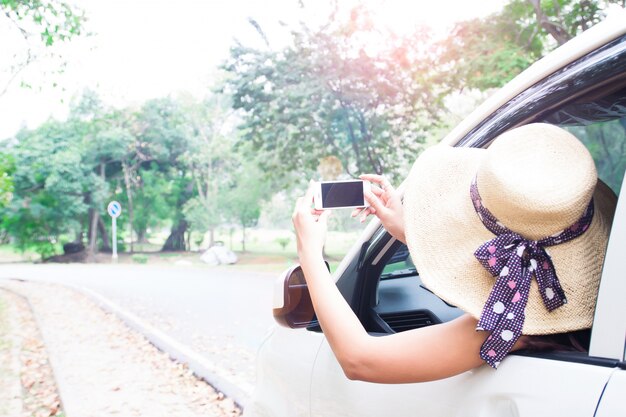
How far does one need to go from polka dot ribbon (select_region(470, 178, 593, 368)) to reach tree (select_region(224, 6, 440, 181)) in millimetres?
18115

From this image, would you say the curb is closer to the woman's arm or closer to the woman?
the woman's arm

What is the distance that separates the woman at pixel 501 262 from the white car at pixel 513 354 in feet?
0.29

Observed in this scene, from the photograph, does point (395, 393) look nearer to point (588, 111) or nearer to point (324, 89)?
point (588, 111)

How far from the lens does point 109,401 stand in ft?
19.3

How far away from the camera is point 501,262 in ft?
4.53

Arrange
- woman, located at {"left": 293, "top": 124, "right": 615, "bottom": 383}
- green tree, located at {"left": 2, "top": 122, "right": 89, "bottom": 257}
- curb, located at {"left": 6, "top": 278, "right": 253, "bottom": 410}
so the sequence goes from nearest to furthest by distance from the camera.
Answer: woman, located at {"left": 293, "top": 124, "right": 615, "bottom": 383}, curb, located at {"left": 6, "top": 278, "right": 253, "bottom": 410}, green tree, located at {"left": 2, "top": 122, "right": 89, "bottom": 257}

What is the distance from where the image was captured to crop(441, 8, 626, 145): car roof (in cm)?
142

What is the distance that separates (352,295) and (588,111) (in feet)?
3.29

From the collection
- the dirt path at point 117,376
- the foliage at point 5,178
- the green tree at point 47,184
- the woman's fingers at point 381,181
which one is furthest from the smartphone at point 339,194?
the green tree at point 47,184

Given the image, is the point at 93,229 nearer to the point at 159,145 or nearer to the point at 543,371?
the point at 159,145

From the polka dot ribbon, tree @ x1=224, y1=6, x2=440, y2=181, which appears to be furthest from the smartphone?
tree @ x1=224, y1=6, x2=440, y2=181

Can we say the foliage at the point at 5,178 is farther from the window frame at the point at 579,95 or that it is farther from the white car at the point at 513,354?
the window frame at the point at 579,95

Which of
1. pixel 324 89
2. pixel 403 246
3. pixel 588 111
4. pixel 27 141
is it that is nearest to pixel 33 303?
pixel 324 89

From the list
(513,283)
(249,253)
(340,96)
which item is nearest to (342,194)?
(513,283)
